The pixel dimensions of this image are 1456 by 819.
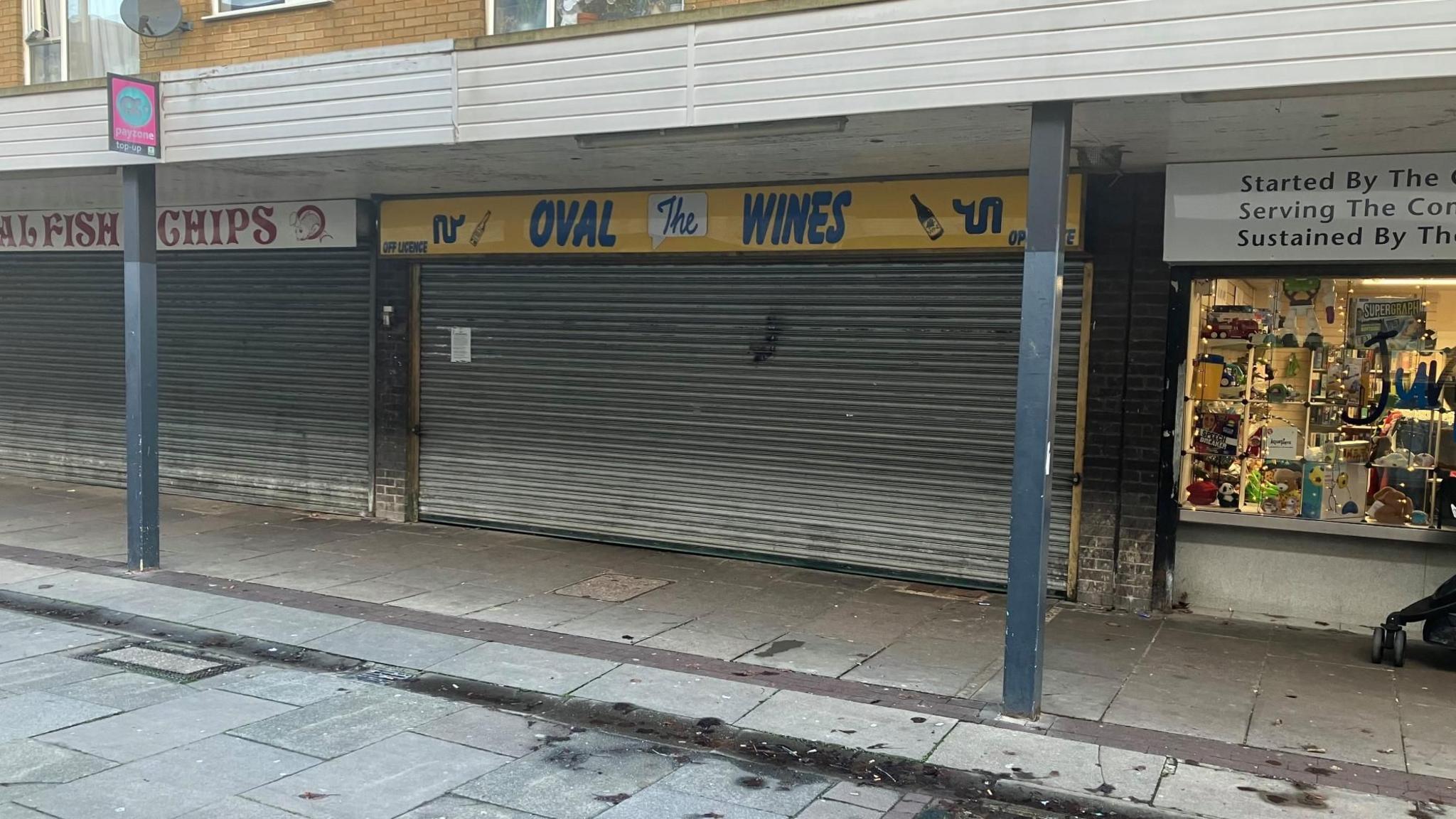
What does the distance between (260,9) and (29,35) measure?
10.6 feet

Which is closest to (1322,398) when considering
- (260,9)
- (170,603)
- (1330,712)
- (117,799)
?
(1330,712)

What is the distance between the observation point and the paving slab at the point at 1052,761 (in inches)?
196

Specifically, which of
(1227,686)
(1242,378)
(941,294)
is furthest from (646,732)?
(1242,378)

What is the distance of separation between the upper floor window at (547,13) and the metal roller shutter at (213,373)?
3.59 metres

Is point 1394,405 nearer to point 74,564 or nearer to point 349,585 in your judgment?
point 349,585

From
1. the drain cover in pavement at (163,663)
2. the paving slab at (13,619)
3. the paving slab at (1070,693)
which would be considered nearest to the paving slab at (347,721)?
the drain cover in pavement at (163,663)

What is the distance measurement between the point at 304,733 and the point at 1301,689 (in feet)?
18.0

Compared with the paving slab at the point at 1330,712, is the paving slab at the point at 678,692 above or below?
below

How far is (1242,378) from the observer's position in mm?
8094

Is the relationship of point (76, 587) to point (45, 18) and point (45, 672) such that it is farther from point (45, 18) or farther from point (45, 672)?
point (45, 18)

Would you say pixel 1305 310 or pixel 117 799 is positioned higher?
pixel 1305 310

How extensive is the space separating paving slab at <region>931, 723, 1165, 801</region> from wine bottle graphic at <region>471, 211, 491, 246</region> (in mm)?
6716

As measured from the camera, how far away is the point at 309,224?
11195 millimetres

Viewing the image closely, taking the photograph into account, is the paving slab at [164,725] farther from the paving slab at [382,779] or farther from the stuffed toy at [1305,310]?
the stuffed toy at [1305,310]
